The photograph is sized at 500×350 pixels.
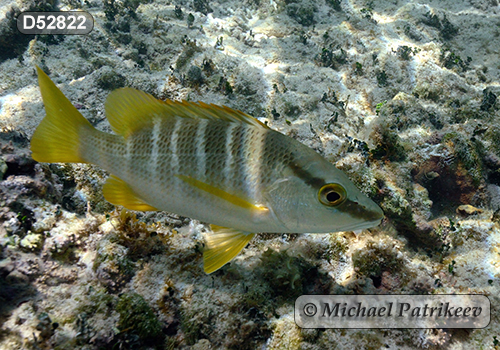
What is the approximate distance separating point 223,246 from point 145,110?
118cm

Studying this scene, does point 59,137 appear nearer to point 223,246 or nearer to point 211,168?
point 211,168

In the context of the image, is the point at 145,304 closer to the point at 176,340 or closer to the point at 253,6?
the point at 176,340

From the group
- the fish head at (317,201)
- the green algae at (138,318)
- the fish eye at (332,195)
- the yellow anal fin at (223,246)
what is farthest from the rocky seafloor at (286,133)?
the fish eye at (332,195)

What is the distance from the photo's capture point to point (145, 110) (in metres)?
1.97

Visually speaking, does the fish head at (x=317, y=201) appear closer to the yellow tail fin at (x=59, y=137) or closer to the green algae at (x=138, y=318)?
the green algae at (x=138, y=318)

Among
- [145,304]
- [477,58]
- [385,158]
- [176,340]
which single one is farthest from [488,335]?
[477,58]

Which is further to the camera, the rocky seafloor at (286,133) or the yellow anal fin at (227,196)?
the rocky seafloor at (286,133)

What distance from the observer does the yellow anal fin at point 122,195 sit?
192 cm

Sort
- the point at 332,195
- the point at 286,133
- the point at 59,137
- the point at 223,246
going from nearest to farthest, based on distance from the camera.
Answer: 1. the point at 332,195
2. the point at 223,246
3. the point at 59,137
4. the point at 286,133

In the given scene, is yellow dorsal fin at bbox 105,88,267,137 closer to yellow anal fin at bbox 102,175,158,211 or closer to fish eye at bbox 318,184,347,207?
yellow anal fin at bbox 102,175,158,211

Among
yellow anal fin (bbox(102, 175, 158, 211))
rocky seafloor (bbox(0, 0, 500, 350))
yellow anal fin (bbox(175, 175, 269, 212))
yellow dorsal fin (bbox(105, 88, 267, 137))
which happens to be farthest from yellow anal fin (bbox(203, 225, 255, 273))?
yellow dorsal fin (bbox(105, 88, 267, 137))

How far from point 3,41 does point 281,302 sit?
26.2 feet

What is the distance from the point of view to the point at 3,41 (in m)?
5.84

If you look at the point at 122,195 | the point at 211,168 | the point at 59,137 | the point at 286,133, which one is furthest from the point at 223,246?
the point at 286,133
